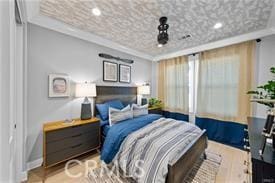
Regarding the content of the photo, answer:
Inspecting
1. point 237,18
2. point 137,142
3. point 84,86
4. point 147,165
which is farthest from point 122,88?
point 237,18

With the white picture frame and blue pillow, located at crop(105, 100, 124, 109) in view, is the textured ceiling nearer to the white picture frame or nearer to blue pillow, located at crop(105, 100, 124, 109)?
the white picture frame

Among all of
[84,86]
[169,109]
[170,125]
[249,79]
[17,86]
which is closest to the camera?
[17,86]

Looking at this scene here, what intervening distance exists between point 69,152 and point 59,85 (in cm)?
128

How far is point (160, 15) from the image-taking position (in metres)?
2.36

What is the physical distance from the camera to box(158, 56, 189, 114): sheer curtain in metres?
4.36

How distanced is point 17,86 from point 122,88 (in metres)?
2.39

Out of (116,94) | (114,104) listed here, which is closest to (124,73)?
(116,94)

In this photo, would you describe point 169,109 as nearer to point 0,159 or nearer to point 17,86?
point 17,86

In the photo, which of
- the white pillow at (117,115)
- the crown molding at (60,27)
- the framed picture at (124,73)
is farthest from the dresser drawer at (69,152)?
the crown molding at (60,27)

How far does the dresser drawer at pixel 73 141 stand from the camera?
2219 millimetres

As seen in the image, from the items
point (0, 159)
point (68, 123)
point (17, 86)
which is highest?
point (17, 86)

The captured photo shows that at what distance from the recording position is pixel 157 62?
5.18 meters

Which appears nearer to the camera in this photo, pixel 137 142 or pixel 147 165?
pixel 147 165

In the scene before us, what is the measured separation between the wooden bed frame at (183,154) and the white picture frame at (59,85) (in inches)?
28.8
